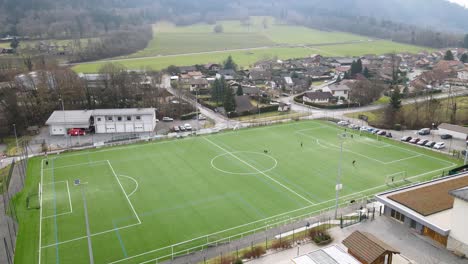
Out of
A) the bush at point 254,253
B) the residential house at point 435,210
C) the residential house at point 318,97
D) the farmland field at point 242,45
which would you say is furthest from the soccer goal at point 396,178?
the farmland field at point 242,45

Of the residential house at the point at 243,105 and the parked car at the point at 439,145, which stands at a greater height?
the residential house at the point at 243,105

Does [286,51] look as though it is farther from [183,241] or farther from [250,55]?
[183,241]

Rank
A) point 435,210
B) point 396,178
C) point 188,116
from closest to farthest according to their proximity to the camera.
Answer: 1. point 435,210
2. point 396,178
3. point 188,116

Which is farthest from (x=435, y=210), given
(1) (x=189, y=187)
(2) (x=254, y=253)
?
(1) (x=189, y=187)

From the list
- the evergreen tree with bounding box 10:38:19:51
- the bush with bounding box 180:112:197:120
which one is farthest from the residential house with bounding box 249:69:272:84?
the evergreen tree with bounding box 10:38:19:51

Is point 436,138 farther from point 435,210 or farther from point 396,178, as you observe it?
point 435,210

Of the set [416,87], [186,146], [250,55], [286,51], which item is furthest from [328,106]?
[286,51]

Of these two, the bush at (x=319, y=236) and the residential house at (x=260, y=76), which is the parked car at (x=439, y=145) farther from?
the residential house at (x=260, y=76)
